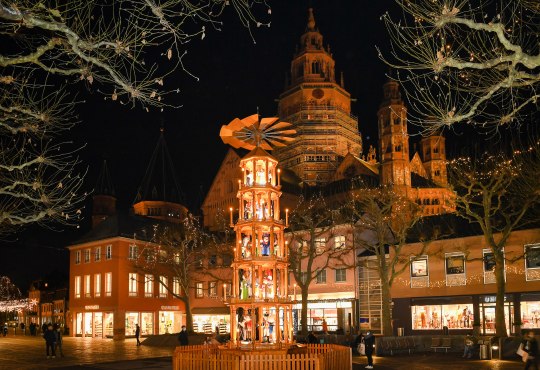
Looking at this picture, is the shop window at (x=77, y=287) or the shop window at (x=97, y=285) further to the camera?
the shop window at (x=77, y=287)

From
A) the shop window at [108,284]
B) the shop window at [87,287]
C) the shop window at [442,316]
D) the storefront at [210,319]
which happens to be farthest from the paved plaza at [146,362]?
the shop window at [87,287]

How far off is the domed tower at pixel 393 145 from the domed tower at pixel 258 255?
204 feet

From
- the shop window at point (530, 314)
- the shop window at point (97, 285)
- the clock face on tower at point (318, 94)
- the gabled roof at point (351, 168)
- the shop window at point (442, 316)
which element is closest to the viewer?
the shop window at point (530, 314)

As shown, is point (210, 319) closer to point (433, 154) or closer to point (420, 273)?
point (420, 273)

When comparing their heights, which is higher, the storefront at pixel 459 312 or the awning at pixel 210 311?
the storefront at pixel 459 312

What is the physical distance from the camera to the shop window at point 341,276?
49.1 m

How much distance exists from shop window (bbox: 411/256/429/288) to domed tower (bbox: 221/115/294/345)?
23157 mm

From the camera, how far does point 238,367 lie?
18.1m

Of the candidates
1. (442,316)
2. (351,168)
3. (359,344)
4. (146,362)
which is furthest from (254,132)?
(351,168)

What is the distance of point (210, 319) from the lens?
2350 inches

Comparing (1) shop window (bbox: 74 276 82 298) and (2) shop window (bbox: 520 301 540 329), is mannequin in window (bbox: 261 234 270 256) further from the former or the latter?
(1) shop window (bbox: 74 276 82 298)

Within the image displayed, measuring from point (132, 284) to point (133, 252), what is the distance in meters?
3.16

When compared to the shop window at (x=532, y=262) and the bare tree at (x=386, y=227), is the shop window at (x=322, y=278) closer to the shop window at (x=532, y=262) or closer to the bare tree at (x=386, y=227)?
the bare tree at (x=386, y=227)

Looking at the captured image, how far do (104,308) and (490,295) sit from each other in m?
35.5
